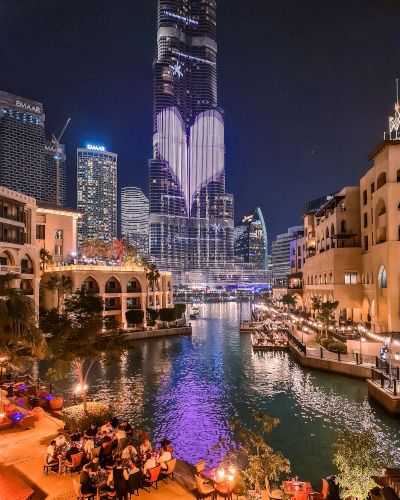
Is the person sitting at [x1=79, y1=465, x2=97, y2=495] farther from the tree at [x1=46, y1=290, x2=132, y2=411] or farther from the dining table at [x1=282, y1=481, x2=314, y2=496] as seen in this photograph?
the tree at [x1=46, y1=290, x2=132, y2=411]

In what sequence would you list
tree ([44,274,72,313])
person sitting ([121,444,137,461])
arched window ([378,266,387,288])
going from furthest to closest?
tree ([44,274,72,313]), arched window ([378,266,387,288]), person sitting ([121,444,137,461])

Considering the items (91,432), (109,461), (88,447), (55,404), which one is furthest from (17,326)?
(109,461)

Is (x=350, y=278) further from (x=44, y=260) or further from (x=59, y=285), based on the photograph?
(x=44, y=260)

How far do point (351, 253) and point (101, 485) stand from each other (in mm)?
52381

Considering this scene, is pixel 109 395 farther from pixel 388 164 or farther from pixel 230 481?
pixel 388 164

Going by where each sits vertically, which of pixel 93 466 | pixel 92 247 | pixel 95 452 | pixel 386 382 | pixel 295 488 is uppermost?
pixel 92 247

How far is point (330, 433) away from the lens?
70.3 feet

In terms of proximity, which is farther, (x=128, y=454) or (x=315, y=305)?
(x=315, y=305)

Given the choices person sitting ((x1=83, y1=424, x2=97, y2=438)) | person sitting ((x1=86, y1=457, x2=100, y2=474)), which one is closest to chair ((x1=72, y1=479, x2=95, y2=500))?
person sitting ((x1=86, y1=457, x2=100, y2=474))

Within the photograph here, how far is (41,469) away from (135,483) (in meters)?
4.25

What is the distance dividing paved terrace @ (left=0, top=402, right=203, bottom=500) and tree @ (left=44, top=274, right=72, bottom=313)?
43.2m

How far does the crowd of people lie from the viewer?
11.2 meters

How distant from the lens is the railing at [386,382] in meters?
23.9

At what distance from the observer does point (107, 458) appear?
1295 cm
